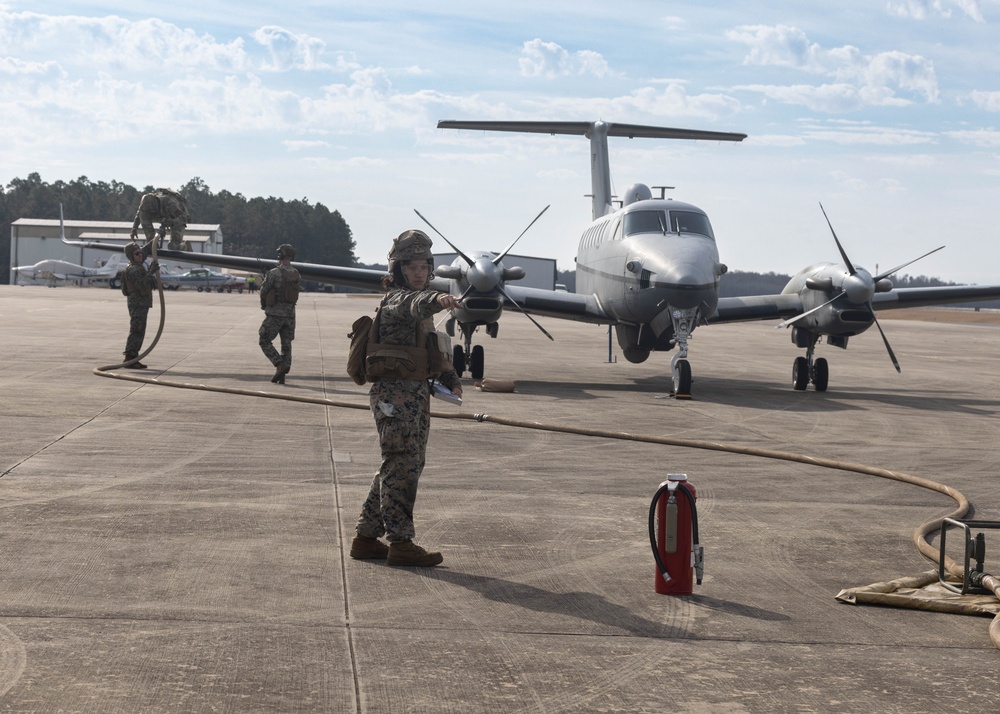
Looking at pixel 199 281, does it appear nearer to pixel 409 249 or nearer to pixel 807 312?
pixel 807 312

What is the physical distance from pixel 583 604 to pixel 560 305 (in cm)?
1529

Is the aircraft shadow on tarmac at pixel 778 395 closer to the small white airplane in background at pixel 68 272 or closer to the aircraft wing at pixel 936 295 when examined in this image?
the aircraft wing at pixel 936 295

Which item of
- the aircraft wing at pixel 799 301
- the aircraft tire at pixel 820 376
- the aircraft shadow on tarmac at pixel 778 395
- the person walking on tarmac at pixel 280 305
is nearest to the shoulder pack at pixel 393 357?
the aircraft shadow on tarmac at pixel 778 395

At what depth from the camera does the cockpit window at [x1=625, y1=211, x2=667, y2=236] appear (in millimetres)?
19984

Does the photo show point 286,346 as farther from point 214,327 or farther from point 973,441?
point 214,327

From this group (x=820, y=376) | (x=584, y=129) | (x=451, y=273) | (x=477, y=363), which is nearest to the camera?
(x=451, y=273)

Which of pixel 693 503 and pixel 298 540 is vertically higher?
pixel 693 503

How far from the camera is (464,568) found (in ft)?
22.5

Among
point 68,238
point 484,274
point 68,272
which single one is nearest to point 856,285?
point 484,274

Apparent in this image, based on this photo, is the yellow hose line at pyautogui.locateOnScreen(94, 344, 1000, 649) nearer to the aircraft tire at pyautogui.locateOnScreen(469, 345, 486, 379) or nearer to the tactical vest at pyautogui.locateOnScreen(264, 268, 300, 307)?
the tactical vest at pyautogui.locateOnScreen(264, 268, 300, 307)

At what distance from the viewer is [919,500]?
9688mm

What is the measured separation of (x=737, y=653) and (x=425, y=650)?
58.5 inches

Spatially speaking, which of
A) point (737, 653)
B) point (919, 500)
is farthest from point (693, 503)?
point (919, 500)

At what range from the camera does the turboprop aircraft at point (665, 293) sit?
60.7 feet
